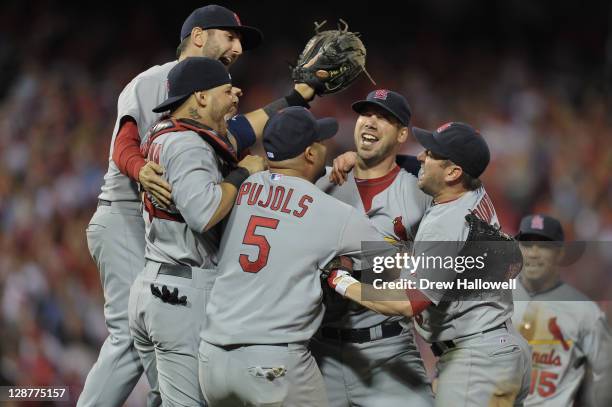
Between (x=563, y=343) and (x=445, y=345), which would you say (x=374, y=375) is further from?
(x=563, y=343)

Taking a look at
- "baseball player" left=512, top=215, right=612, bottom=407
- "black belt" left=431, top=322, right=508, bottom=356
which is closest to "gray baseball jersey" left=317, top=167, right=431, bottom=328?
"black belt" left=431, top=322, right=508, bottom=356

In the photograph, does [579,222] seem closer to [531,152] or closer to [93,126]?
[531,152]

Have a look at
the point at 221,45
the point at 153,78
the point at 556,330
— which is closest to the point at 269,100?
the point at 556,330

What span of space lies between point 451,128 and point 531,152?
181 inches

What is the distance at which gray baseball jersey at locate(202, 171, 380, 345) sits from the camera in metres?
3.04

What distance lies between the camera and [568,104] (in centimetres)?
819

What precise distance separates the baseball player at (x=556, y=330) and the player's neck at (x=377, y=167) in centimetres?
141

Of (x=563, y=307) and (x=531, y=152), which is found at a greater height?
(x=531, y=152)

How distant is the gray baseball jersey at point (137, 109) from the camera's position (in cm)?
363

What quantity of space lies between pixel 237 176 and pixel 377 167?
32.6 inches

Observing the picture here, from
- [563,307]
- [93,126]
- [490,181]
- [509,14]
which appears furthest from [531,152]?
[93,126]

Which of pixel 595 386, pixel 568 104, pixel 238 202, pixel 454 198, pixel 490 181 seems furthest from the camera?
pixel 568 104

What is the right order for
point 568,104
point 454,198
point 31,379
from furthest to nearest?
point 568,104, point 31,379, point 454,198

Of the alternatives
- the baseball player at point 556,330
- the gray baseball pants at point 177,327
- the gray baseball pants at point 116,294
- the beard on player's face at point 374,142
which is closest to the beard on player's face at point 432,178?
the beard on player's face at point 374,142
